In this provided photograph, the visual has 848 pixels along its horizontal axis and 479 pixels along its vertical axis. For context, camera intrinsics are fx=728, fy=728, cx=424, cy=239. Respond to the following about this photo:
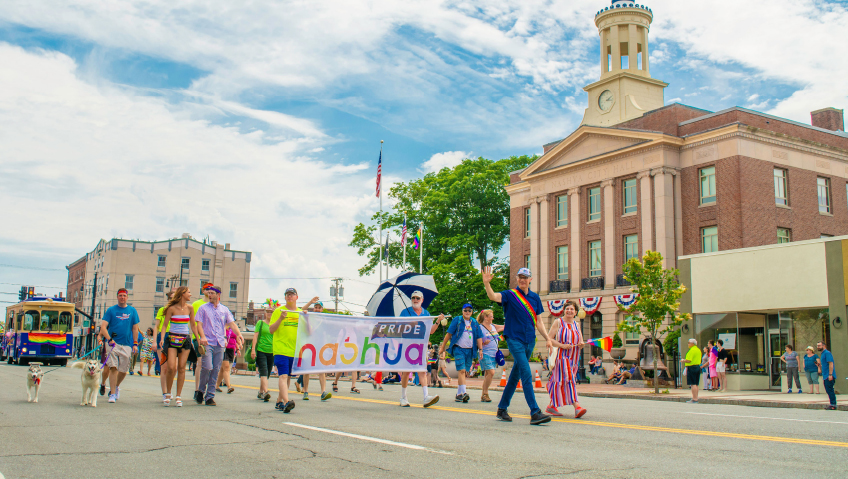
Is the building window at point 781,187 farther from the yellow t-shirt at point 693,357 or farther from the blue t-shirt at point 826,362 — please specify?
the yellow t-shirt at point 693,357

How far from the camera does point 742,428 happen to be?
379 inches

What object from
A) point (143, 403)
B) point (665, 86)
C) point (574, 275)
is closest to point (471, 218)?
point (574, 275)

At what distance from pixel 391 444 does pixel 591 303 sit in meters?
36.2

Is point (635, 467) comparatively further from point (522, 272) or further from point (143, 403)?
point (143, 403)

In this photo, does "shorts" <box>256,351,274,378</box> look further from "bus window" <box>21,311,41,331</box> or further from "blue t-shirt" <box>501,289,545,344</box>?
"bus window" <box>21,311,41,331</box>

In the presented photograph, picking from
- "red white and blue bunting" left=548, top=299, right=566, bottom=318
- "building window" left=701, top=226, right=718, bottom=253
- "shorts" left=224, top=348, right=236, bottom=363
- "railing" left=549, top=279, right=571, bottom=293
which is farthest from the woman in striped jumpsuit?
"railing" left=549, top=279, right=571, bottom=293

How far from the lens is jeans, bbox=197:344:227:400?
11.7 m

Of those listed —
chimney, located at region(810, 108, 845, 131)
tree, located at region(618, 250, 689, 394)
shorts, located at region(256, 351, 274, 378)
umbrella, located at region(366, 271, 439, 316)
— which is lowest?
shorts, located at region(256, 351, 274, 378)

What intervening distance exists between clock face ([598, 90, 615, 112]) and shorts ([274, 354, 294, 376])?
137 ft

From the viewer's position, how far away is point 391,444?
7.44m

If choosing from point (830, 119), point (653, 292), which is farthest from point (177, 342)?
point (830, 119)

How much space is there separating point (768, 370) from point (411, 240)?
106 ft

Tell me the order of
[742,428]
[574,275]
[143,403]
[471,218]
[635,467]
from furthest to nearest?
[471,218] → [574,275] → [143,403] → [742,428] → [635,467]

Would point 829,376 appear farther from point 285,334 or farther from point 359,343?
point 285,334
